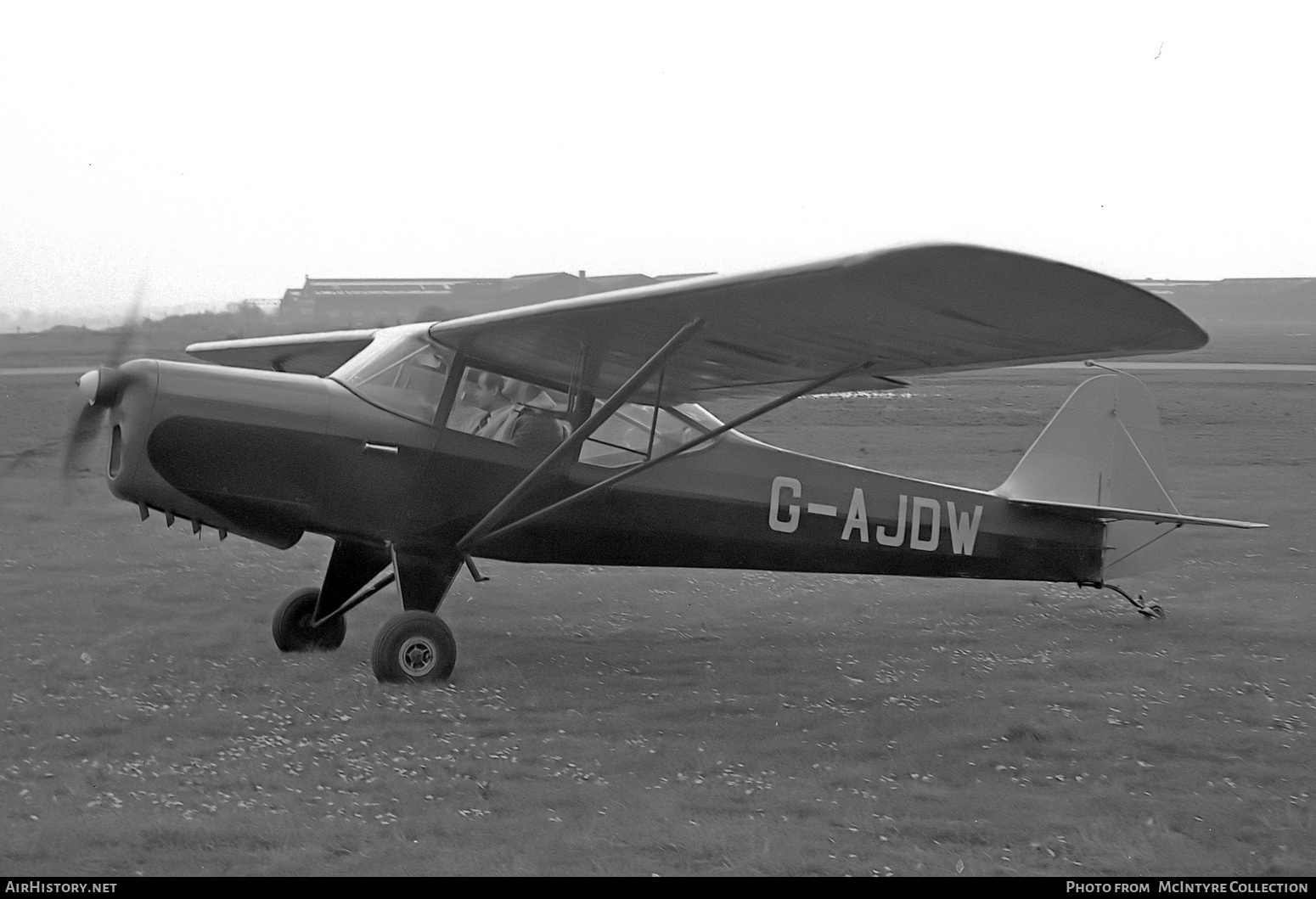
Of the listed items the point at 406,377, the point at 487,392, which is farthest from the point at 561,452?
the point at 406,377

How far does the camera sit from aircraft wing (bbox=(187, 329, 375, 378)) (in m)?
9.00

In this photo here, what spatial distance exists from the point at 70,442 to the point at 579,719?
3.46 meters

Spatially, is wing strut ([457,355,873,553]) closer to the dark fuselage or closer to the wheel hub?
the dark fuselage

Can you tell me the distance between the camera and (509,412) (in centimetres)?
723

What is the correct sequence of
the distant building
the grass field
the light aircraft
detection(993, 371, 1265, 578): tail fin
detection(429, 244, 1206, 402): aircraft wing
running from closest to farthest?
the grass field < detection(429, 244, 1206, 402): aircraft wing < the light aircraft < detection(993, 371, 1265, 578): tail fin < the distant building

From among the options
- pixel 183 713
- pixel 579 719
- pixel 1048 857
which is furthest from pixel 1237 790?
pixel 183 713

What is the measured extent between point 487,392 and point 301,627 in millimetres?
1994

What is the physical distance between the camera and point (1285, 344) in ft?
149

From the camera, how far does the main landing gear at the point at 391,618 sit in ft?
20.9

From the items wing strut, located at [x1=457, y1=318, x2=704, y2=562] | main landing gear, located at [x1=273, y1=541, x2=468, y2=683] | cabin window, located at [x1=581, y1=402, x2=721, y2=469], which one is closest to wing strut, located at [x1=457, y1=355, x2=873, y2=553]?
wing strut, located at [x1=457, y1=318, x2=704, y2=562]

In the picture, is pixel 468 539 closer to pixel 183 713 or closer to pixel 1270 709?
pixel 183 713

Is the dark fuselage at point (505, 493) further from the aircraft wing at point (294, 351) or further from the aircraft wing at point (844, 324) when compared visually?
the aircraft wing at point (294, 351)

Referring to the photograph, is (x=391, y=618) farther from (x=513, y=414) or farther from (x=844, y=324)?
(x=844, y=324)

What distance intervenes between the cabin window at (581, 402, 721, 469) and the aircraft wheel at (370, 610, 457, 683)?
1.55m
